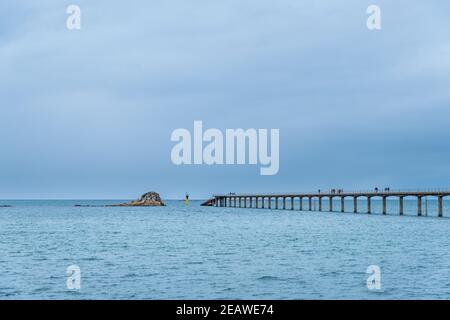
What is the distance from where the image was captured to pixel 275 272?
34.9 metres

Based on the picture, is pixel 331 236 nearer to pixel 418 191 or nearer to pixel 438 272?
pixel 438 272

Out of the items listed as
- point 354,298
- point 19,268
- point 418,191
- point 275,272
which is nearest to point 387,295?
point 354,298

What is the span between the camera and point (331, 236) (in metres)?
63.0

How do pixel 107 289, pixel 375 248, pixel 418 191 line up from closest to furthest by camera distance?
pixel 107 289 → pixel 375 248 → pixel 418 191

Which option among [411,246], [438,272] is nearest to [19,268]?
[438,272]
